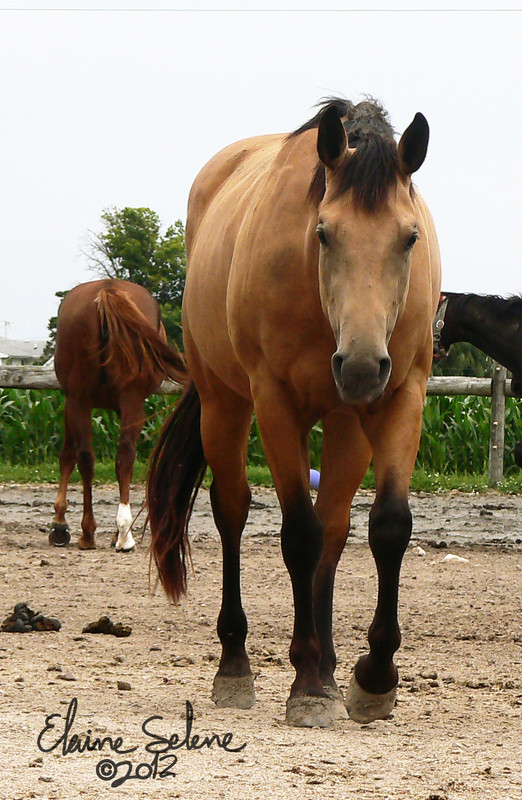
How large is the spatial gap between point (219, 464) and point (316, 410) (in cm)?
99

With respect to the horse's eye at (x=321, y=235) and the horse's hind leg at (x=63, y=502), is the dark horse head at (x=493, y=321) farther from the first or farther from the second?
the horse's eye at (x=321, y=235)

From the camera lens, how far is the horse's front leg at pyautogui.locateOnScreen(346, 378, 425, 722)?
371cm

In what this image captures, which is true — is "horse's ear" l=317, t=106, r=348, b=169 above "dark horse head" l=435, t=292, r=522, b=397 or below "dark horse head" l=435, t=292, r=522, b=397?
above

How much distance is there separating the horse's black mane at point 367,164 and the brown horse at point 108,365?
16.5 ft

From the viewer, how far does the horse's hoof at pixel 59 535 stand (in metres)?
8.54

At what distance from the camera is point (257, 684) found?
15.0 feet

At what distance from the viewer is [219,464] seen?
483cm

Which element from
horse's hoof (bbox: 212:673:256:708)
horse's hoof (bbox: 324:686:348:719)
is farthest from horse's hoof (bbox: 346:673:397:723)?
horse's hoof (bbox: 212:673:256:708)

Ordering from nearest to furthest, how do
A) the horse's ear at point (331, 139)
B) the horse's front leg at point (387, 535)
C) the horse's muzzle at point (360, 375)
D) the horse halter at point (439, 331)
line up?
the horse's muzzle at point (360, 375), the horse's ear at point (331, 139), the horse's front leg at point (387, 535), the horse halter at point (439, 331)

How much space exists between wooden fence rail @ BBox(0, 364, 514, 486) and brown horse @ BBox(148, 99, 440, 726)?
24.3 feet

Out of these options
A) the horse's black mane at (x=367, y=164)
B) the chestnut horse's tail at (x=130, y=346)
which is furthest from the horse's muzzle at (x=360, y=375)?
the chestnut horse's tail at (x=130, y=346)

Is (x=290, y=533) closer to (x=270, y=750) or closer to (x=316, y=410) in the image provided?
(x=316, y=410)

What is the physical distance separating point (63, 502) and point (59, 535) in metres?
0.26

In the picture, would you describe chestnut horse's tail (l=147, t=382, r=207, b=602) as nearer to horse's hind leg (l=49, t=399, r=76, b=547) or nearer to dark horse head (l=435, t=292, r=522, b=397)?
horse's hind leg (l=49, t=399, r=76, b=547)
